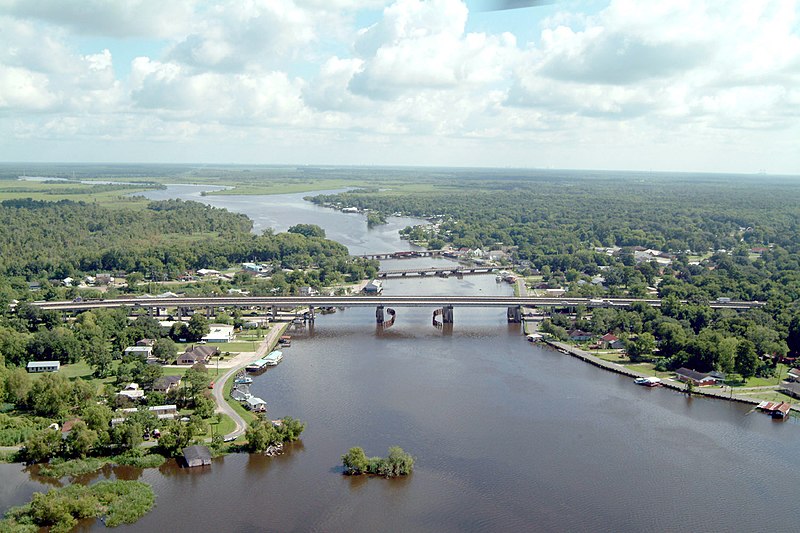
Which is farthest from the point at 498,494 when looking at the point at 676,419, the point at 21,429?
the point at 21,429

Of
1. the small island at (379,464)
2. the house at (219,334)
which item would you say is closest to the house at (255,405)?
the small island at (379,464)

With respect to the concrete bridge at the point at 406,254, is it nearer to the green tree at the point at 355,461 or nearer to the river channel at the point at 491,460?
the river channel at the point at 491,460

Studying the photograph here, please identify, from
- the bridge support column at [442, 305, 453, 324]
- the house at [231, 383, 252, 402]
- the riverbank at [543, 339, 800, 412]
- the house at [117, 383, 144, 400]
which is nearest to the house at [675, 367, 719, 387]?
the riverbank at [543, 339, 800, 412]

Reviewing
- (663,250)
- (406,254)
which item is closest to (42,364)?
(406,254)

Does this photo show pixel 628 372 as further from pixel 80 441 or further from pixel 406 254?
pixel 406 254

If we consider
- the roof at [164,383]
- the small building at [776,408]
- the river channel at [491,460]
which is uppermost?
the roof at [164,383]

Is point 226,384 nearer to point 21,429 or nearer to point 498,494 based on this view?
point 21,429
